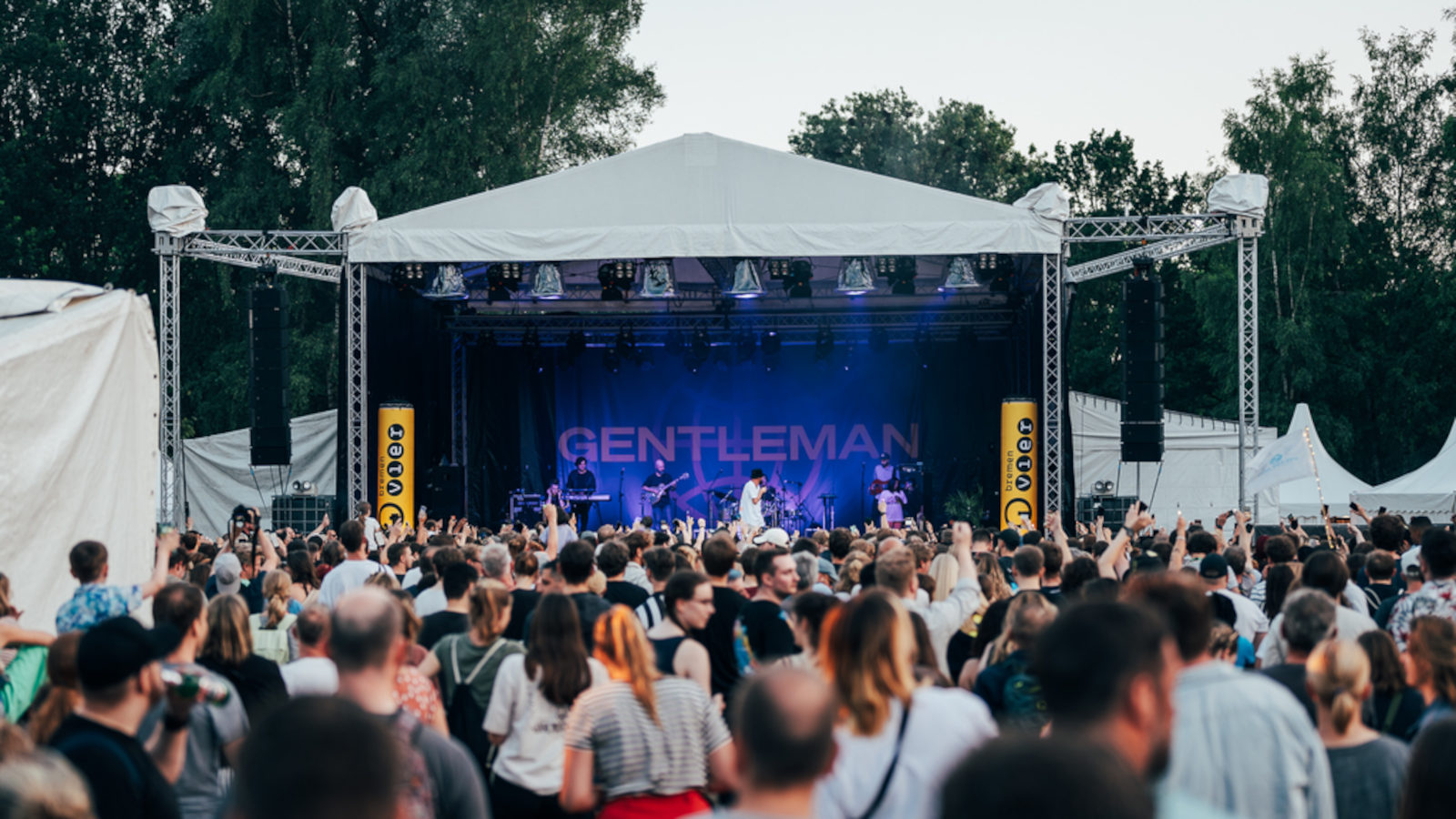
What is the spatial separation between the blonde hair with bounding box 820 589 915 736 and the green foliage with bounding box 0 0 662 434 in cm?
2425

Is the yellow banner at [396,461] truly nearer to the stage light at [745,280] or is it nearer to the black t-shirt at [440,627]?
the stage light at [745,280]

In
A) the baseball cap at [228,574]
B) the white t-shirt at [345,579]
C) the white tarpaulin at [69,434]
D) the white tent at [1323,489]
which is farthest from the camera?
the white tent at [1323,489]

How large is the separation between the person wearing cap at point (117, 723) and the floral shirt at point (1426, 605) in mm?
4532

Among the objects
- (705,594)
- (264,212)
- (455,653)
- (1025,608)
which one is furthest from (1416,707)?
(264,212)

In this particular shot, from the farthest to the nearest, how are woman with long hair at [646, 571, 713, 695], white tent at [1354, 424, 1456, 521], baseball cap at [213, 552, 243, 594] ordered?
white tent at [1354, 424, 1456, 521] < baseball cap at [213, 552, 243, 594] < woman with long hair at [646, 571, 713, 695]

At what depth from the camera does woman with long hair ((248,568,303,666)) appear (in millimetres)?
6008

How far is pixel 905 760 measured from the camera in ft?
10.3

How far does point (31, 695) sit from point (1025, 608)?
3404mm

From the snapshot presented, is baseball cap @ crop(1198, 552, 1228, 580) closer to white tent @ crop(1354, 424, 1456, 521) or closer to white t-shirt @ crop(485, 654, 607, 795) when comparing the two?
white t-shirt @ crop(485, 654, 607, 795)

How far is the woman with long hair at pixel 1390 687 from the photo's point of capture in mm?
4148

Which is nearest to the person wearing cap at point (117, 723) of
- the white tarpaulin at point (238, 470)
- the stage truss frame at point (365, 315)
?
the stage truss frame at point (365, 315)

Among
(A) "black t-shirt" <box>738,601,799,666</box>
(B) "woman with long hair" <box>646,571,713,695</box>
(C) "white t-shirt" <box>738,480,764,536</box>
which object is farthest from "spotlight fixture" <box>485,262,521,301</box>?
(B) "woman with long hair" <box>646,571,713,695</box>

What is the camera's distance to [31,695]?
474cm

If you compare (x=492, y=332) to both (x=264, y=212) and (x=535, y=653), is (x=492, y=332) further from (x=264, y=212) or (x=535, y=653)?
(x=535, y=653)
